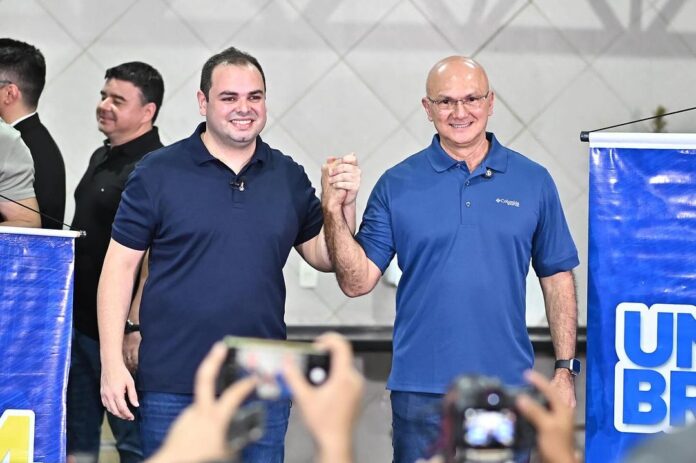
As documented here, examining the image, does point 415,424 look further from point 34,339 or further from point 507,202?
point 34,339

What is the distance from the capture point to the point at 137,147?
3385 millimetres

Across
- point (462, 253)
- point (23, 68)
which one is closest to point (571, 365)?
point (462, 253)

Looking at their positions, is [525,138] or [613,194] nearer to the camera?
[613,194]

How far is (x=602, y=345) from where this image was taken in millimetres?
2711

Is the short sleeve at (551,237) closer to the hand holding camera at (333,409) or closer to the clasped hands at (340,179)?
the clasped hands at (340,179)

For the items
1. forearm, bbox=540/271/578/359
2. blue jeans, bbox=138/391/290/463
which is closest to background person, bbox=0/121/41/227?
blue jeans, bbox=138/391/290/463

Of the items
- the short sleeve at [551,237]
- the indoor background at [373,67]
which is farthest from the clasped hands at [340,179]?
the indoor background at [373,67]

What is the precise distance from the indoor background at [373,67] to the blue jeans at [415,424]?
1364 mm

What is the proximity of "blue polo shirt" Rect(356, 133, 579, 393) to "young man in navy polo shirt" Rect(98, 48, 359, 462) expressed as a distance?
0.15 meters

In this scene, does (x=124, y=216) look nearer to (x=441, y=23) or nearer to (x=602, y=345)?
(x=602, y=345)

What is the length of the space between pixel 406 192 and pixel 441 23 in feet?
5.12

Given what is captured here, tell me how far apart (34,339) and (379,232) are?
84 cm

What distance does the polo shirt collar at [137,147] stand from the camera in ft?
11.0

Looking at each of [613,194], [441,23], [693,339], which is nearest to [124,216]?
[613,194]
